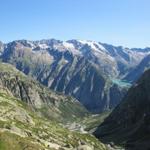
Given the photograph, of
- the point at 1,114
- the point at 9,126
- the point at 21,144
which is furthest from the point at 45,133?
the point at 21,144

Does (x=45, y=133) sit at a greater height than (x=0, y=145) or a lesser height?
lesser

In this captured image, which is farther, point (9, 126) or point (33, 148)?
point (9, 126)

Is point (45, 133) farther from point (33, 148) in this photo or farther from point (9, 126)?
point (33, 148)

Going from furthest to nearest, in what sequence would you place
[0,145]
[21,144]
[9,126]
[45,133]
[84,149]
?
[45,133] → [9,126] → [84,149] → [21,144] → [0,145]

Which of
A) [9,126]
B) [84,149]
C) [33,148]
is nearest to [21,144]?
[33,148]

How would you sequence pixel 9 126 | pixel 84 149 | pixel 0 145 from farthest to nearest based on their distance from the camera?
pixel 9 126 < pixel 84 149 < pixel 0 145

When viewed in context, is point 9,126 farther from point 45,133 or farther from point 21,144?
point 21,144

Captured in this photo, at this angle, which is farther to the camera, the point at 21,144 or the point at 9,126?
the point at 9,126

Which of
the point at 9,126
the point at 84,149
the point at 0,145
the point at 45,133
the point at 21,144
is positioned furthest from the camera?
the point at 45,133

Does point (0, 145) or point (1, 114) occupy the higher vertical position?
point (0, 145)
